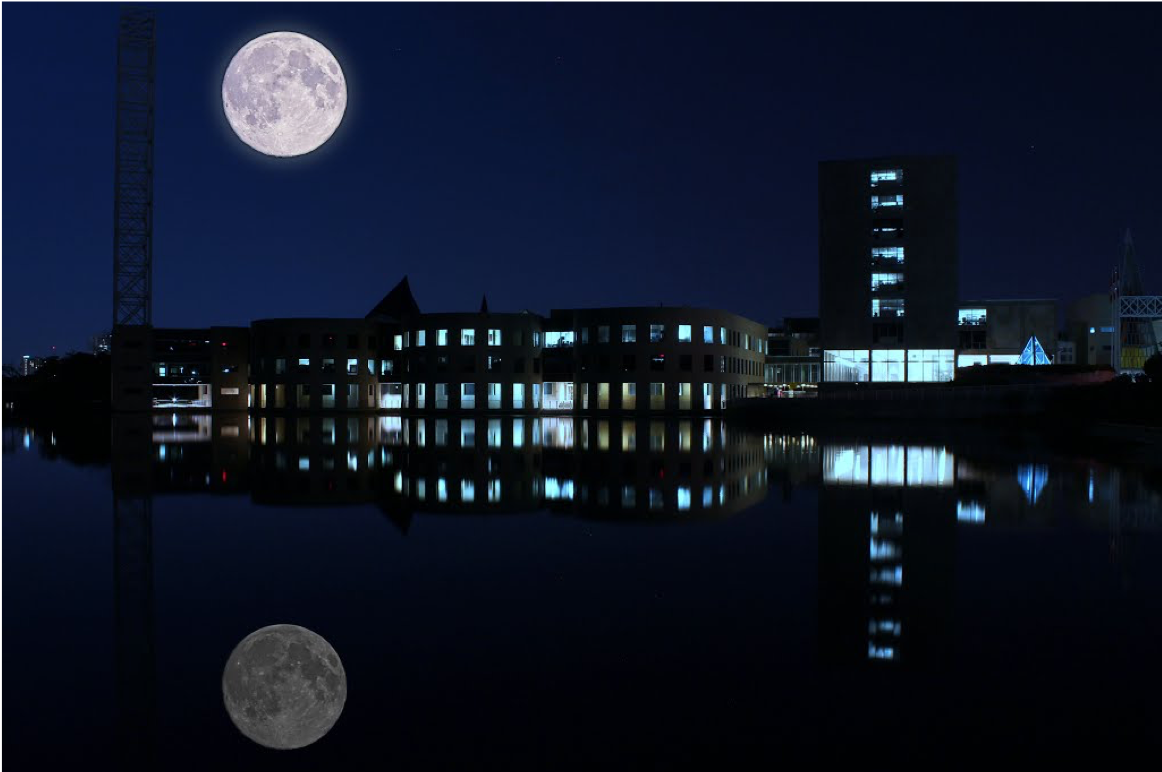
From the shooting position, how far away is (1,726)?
6.27m

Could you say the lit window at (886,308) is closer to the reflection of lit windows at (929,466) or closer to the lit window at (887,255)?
the lit window at (887,255)

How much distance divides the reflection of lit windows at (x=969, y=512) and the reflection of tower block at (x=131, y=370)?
286 feet

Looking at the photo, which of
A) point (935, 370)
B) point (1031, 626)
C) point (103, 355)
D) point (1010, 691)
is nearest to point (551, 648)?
point (1010, 691)

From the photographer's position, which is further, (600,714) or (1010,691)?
(1010,691)

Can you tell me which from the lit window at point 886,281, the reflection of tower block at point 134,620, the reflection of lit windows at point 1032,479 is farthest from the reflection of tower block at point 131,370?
the reflection of lit windows at point 1032,479

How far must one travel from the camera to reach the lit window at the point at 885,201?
8206cm

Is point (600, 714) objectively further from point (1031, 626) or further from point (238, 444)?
point (238, 444)

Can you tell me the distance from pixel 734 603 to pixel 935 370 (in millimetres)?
80036

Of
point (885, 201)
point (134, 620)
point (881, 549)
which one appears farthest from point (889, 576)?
point (885, 201)

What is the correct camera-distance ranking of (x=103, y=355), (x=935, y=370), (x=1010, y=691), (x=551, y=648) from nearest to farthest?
(x=1010, y=691)
(x=551, y=648)
(x=935, y=370)
(x=103, y=355)

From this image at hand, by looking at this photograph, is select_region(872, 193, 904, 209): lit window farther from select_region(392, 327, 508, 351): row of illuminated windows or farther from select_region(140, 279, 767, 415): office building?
select_region(392, 327, 508, 351): row of illuminated windows

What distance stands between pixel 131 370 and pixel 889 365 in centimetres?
7859

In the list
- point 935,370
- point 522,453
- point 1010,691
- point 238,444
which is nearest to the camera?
point 1010,691

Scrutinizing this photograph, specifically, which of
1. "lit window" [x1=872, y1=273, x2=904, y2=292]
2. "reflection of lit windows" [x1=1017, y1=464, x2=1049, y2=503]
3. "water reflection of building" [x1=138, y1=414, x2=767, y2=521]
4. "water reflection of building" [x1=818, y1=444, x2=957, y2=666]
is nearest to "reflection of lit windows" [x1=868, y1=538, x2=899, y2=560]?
"water reflection of building" [x1=818, y1=444, x2=957, y2=666]
